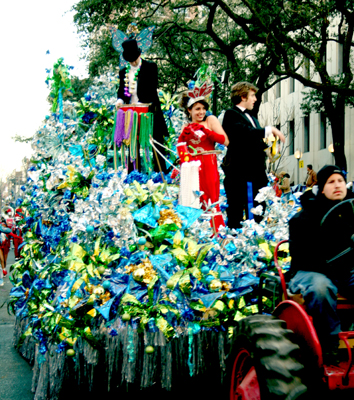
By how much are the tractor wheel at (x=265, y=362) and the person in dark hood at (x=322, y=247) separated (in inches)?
8.3

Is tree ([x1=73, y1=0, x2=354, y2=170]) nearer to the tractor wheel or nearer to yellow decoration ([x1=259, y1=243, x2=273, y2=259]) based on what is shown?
yellow decoration ([x1=259, y1=243, x2=273, y2=259])

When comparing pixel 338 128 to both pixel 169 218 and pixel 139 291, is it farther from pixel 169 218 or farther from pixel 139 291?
pixel 139 291

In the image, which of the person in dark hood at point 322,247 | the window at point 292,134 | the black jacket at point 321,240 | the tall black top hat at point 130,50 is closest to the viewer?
the person in dark hood at point 322,247

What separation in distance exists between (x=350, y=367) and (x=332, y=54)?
27.6 m

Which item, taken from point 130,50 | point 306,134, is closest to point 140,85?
point 130,50

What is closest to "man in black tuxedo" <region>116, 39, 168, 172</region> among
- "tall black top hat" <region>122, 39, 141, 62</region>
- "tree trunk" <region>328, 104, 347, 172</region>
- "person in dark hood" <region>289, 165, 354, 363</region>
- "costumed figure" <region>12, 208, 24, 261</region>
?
"tall black top hat" <region>122, 39, 141, 62</region>

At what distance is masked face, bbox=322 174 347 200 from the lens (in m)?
2.99

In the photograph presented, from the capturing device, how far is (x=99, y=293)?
3.97 m

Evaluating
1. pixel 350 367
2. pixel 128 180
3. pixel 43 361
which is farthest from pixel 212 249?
pixel 128 180

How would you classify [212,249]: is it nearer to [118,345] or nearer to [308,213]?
[118,345]

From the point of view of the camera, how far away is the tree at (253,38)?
1342 centimetres

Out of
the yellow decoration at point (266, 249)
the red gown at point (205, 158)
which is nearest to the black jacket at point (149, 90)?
the red gown at point (205, 158)

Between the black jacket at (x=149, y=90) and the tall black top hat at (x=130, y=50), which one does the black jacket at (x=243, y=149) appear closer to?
the black jacket at (x=149, y=90)

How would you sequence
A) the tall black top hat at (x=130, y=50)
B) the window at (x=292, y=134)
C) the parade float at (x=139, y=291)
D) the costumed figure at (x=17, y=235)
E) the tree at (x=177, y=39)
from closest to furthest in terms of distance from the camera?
the parade float at (x=139, y=291) < the tall black top hat at (x=130, y=50) < the costumed figure at (x=17, y=235) < the tree at (x=177, y=39) < the window at (x=292, y=134)
